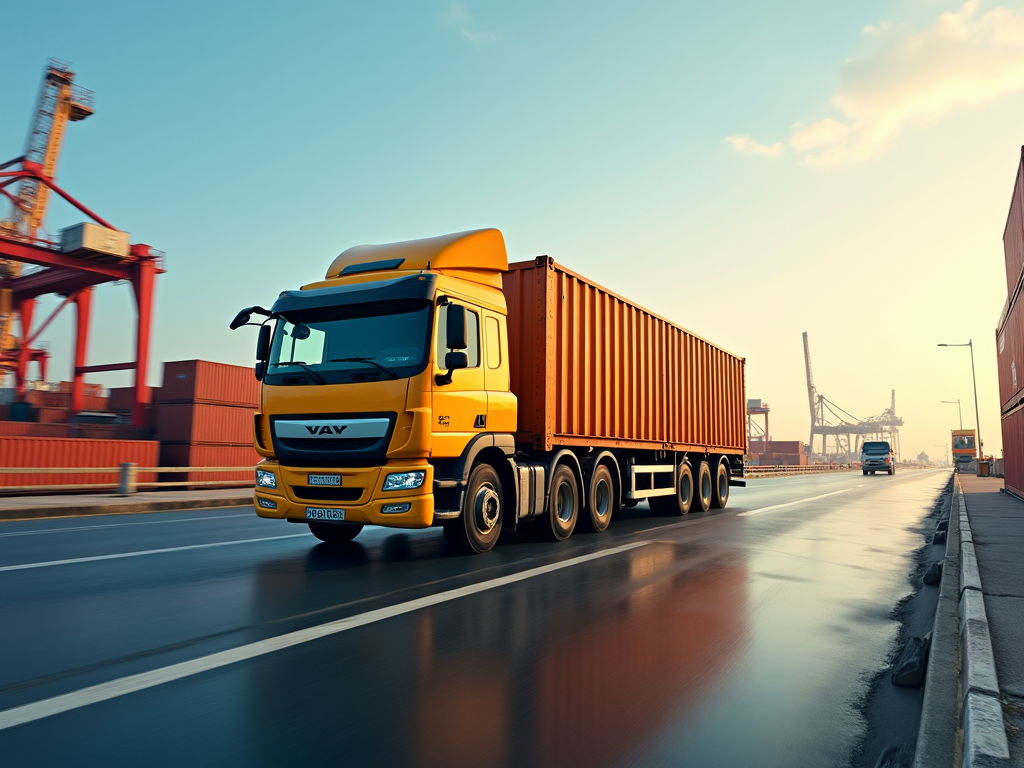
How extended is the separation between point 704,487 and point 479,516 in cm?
873

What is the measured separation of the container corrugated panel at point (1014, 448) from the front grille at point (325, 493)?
16.0 m

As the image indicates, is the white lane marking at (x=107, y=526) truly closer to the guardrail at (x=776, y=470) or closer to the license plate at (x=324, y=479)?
the license plate at (x=324, y=479)

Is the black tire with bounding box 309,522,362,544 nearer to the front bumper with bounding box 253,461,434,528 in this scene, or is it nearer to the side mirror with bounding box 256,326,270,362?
the front bumper with bounding box 253,461,434,528

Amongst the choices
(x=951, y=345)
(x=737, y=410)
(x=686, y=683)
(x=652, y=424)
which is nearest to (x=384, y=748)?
(x=686, y=683)

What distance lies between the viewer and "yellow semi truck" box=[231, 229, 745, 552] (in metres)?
7.11

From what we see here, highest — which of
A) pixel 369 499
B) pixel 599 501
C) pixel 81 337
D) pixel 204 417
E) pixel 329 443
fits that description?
pixel 81 337

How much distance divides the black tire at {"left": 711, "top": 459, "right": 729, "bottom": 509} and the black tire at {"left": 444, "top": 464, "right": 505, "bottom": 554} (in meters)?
9.02

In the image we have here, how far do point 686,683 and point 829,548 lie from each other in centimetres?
637

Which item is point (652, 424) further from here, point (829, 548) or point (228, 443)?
point (228, 443)

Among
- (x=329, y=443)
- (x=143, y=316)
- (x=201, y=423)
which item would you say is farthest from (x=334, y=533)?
(x=143, y=316)

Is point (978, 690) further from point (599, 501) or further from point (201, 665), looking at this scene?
point (599, 501)

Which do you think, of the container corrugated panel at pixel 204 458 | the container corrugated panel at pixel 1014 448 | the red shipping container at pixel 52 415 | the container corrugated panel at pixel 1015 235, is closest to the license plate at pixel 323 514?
the container corrugated panel at pixel 1015 235

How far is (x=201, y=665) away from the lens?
3.75m

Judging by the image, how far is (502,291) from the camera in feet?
30.1
